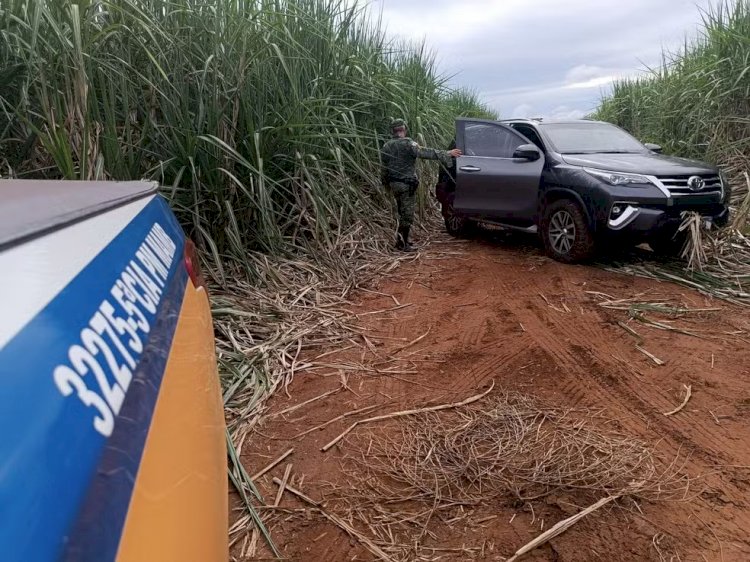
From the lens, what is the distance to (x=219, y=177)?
467 centimetres

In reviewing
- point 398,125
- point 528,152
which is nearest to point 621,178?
point 528,152

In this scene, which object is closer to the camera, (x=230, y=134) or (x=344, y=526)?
(x=344, y=526)

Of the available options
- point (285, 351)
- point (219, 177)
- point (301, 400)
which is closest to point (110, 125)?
point (219, 177)

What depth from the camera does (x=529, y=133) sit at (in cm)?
685

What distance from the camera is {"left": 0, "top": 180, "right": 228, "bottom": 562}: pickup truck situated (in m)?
0.68

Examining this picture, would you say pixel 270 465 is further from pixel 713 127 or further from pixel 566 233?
pixel 713 127

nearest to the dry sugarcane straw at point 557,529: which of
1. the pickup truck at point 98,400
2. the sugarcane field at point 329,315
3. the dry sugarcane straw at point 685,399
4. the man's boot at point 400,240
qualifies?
the sugarcane field at point 329,315

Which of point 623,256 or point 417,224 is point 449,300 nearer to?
point 623,256

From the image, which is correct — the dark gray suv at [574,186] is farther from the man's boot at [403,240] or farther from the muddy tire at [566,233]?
the man's boot at [403,240]

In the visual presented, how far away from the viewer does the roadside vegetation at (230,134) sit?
12.1 ft

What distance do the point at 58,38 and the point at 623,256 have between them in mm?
5356

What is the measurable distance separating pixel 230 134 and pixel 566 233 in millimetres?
3420

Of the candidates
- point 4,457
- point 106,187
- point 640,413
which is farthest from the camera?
point 640,413

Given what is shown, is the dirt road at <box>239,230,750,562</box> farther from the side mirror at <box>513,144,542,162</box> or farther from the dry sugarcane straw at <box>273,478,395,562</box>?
the side mirror at <box>513,144,542,162</box>
